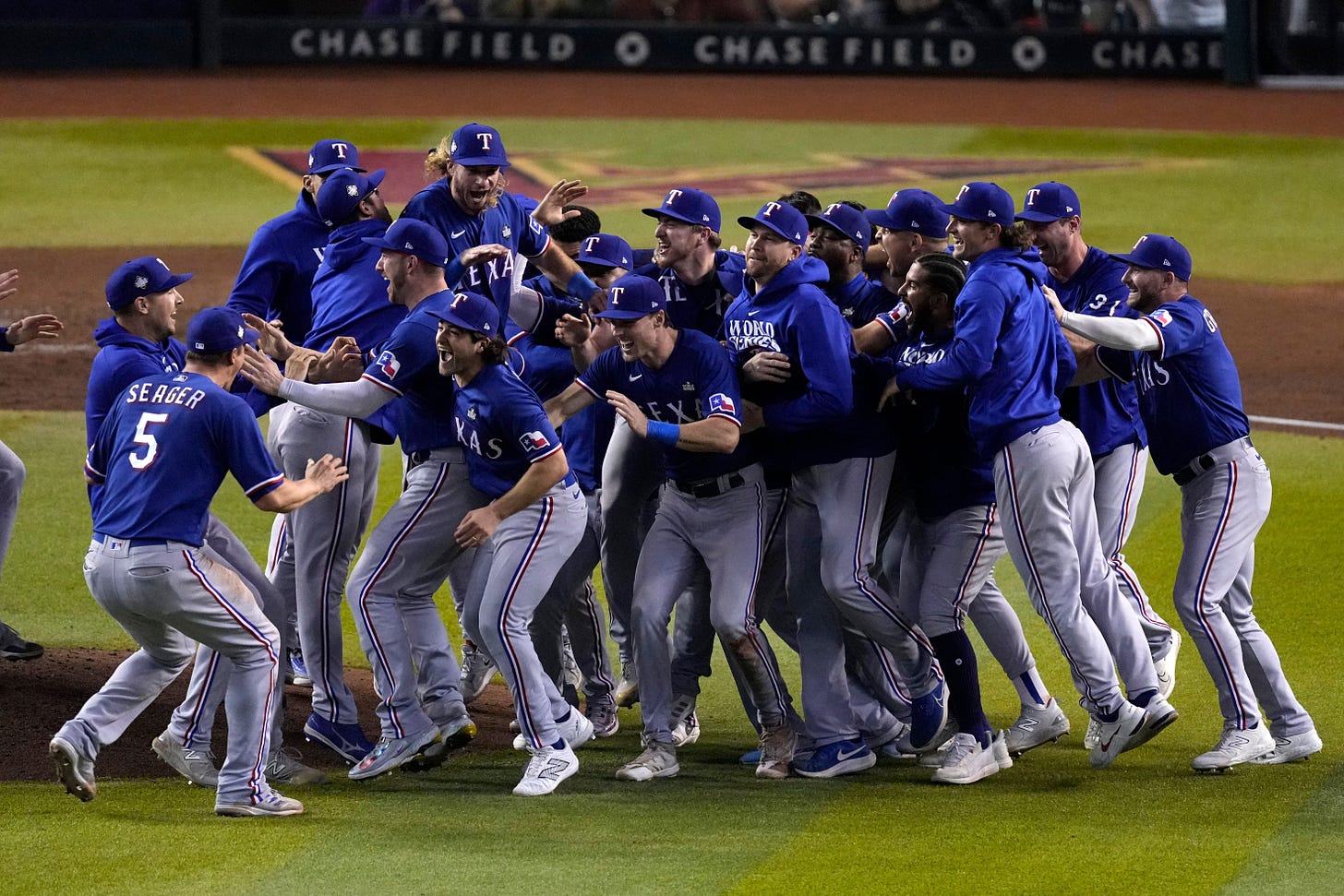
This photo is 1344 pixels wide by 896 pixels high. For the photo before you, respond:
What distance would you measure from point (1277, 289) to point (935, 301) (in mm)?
10274

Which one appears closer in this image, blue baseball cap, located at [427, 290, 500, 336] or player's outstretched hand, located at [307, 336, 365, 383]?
blue baseball cap, located at [427, 290, 500, 336]

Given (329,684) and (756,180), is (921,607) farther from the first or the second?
(756,180)

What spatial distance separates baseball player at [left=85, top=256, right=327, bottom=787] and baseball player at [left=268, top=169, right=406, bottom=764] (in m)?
0.18

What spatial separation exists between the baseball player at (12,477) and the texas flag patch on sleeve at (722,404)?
2614mm

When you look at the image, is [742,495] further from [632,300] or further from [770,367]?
[632,300]

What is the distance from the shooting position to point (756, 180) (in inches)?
760

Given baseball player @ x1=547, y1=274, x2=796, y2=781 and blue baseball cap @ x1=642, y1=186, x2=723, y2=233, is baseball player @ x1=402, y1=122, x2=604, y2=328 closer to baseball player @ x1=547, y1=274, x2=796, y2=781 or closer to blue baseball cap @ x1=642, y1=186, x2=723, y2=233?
blue baseball cap @ x1=642, y1=186, x2=723, y2=233

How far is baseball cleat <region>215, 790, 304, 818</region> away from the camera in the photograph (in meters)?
5.76

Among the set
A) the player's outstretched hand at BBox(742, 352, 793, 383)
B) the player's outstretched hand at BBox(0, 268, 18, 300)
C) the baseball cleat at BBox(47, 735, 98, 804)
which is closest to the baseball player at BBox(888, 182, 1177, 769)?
the player's outstretched hand at BBox(742, 352, 793, 383)

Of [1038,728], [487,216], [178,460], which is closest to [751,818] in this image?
[1038,728]

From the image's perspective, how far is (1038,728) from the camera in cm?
646

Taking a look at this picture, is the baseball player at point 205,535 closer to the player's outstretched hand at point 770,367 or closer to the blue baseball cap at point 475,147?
the blue baseball cap at point 475,147

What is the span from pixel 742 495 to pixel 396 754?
1.43 meters

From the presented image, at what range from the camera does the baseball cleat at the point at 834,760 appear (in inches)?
250
